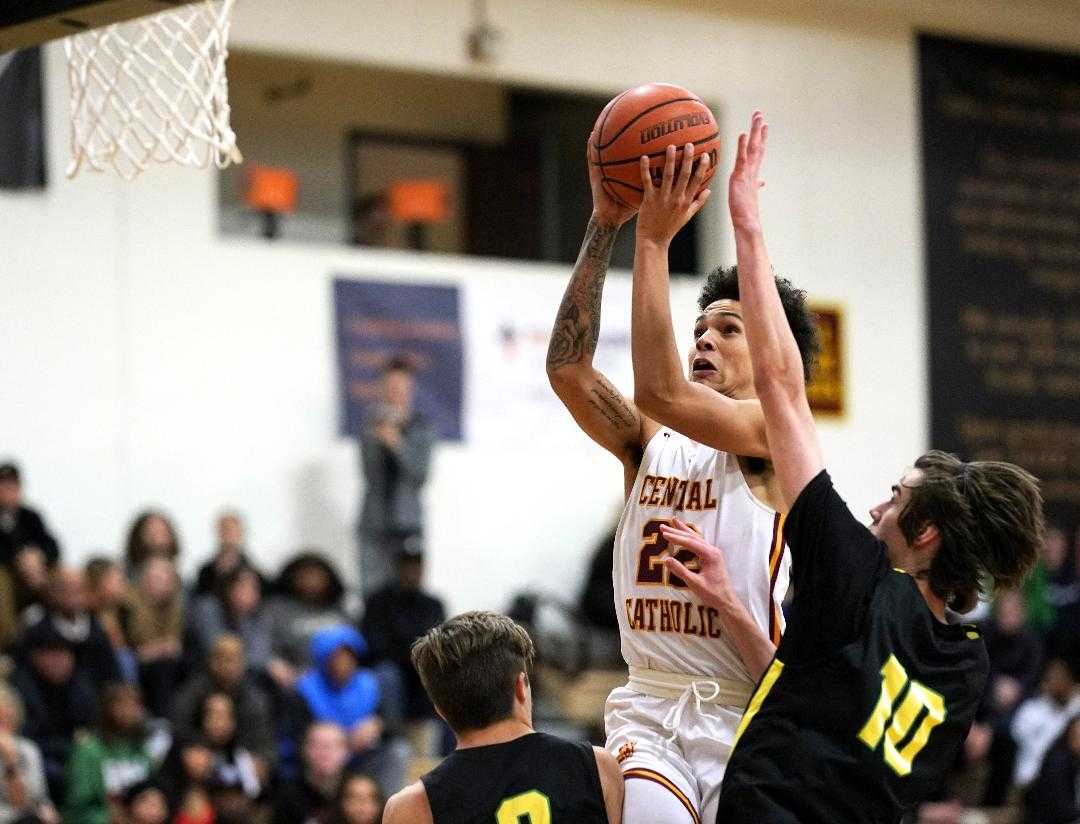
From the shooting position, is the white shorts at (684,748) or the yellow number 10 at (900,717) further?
the white shorts at (684,748)

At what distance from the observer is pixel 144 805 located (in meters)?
10.3

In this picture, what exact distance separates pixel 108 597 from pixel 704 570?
8057 millimetres

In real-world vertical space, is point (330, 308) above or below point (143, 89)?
below

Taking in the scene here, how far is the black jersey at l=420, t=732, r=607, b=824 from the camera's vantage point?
4.21 metres

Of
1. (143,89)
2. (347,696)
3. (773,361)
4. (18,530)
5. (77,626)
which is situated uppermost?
(143,89)

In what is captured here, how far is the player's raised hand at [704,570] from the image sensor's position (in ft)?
14.9

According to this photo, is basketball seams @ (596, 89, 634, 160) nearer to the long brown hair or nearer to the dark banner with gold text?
the long brown hair

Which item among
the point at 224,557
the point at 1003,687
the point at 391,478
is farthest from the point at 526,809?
the point at 1003,687

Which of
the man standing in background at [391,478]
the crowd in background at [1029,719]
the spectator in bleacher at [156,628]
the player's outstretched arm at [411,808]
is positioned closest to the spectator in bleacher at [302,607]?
the man standing in background at [391,478]

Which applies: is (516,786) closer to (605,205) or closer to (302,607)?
(605,205)

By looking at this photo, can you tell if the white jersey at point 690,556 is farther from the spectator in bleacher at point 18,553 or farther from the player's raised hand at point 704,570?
the spectator in bleacher at point 18,553

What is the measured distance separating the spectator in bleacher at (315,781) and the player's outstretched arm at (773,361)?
7.29m

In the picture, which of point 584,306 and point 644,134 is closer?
point 644,134

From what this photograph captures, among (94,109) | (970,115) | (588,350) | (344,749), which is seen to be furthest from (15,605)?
(970,115)
